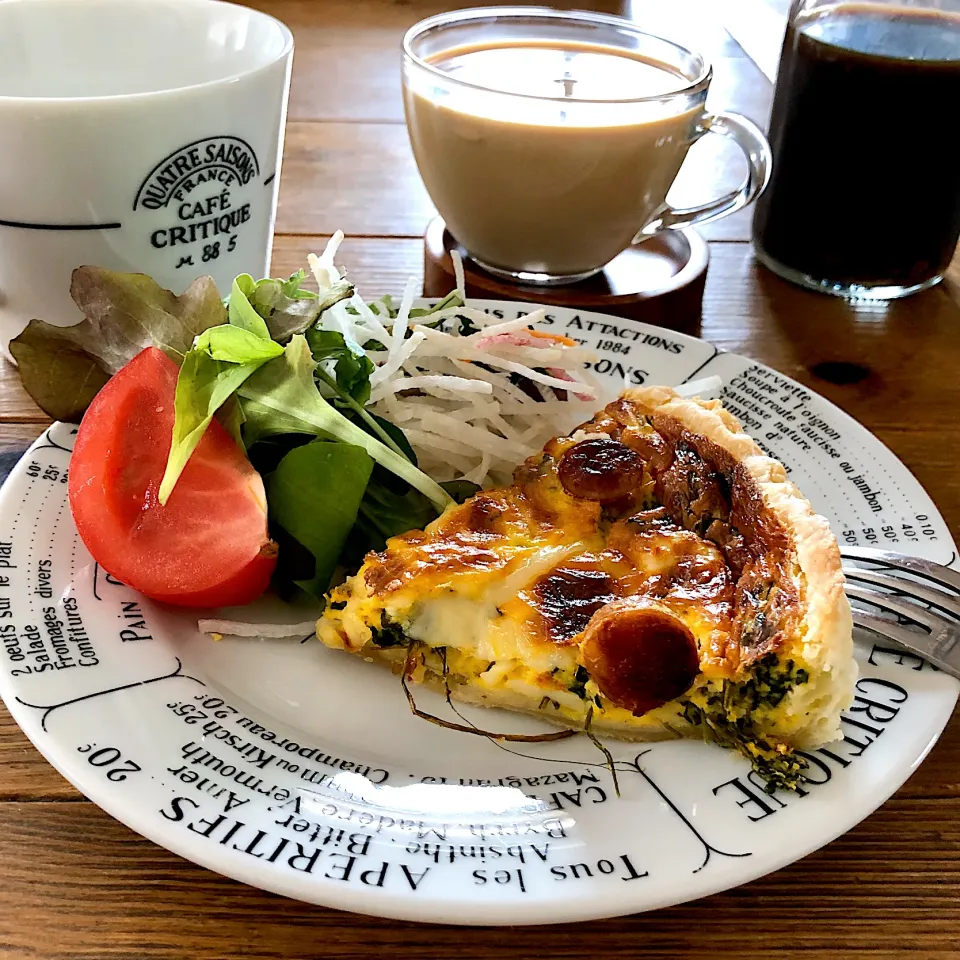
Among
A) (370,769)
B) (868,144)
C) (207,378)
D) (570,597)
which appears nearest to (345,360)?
(207,378)

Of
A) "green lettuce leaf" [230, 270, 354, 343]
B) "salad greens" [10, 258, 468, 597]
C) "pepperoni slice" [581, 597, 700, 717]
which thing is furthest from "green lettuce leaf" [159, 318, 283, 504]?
"pepperoni slice" [581, 597, 700, 717]

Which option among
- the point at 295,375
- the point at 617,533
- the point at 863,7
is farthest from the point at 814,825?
the point at 863,7

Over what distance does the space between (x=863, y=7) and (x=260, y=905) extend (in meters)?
1.97

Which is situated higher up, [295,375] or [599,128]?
[599,128]

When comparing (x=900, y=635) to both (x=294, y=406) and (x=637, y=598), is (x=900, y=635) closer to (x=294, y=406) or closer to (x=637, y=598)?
(x=637, y=598)

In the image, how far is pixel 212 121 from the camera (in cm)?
145

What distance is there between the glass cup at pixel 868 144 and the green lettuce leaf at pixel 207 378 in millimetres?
1266

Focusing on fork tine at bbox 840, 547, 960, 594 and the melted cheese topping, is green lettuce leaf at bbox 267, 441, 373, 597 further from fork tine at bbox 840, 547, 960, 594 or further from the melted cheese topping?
fork tine at bbox 840, 547, 960, 594

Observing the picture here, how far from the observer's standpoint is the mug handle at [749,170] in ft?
6.34

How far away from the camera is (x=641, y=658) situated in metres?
1.10

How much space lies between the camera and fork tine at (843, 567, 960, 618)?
115 centimetres

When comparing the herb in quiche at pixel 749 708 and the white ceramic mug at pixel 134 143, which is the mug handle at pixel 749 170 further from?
the herb in quiche at pixel 749 708

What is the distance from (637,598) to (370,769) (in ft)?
1.24

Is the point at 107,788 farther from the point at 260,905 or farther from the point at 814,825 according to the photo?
the point at 814,825
